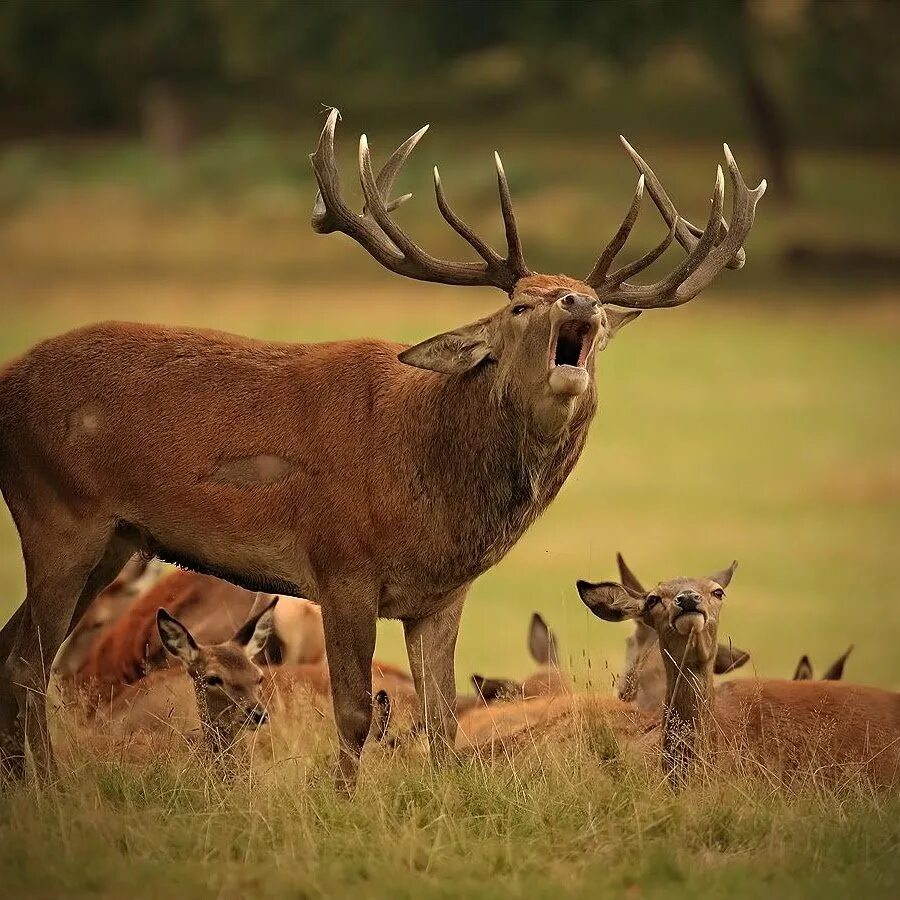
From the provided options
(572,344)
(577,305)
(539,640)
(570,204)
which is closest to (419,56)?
(570,204)

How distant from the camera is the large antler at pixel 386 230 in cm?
768

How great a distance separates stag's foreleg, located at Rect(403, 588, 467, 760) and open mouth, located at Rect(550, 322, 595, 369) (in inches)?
41.8

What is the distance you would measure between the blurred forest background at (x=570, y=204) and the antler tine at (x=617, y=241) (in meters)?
13.3

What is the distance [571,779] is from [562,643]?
12316 mm

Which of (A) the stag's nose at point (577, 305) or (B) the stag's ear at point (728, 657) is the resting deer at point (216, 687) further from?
(A) the stag's nose at point (577, 305)

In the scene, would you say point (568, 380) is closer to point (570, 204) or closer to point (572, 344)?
point (572, 344)

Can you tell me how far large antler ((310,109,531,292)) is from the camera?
25.2ft

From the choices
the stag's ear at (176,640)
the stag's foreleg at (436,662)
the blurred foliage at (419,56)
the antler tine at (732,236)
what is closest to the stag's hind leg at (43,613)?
the stag's ear at (176,640)

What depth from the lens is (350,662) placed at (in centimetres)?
745

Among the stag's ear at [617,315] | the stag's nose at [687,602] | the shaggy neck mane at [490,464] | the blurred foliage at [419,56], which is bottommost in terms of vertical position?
the stag's nose at [687,602]

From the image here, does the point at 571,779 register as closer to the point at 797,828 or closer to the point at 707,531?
the point at 797,828

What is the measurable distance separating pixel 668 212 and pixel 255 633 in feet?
8.38

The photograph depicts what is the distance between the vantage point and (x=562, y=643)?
773 inches

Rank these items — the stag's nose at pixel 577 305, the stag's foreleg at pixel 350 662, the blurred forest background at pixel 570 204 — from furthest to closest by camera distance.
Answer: the blurred forest background at pixel 570 204 → the stag's foreleg at pixel 350 662 → the stag's nose at pixel 577 305
